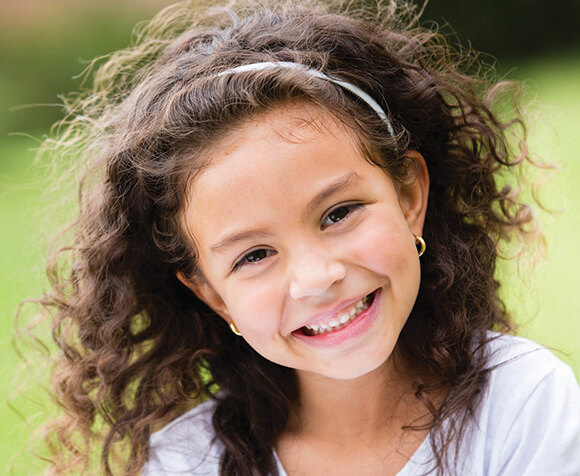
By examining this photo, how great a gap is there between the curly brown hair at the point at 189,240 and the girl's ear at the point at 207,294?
0.05m

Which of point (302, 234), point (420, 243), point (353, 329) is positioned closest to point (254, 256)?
point (302, 234)

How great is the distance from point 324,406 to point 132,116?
72cm

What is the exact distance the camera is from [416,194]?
1.60 metres

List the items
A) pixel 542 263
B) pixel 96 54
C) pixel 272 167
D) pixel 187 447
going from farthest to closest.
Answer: pixel 96 54 < pixel 542 263 < pixel 187 447 < pixel 272 167

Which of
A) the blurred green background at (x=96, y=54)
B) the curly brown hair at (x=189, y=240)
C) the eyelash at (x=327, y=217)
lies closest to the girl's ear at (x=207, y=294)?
the curly brown hair at (x=189, y=240)

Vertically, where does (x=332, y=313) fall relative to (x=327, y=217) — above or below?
below

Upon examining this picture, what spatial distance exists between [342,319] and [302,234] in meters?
0.19

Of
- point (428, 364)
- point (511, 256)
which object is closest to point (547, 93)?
point (511, 256)

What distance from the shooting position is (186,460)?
176cm

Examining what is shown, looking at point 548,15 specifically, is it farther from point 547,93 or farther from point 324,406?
point 324,406

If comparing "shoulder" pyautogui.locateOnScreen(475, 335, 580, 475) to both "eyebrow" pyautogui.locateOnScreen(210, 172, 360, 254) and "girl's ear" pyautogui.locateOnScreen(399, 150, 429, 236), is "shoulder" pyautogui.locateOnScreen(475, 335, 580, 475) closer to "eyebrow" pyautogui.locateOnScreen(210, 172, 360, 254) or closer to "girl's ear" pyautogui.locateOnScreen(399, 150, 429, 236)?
Answer: "girl's ear" pyautogui.locateOnScreen(399, 150, 429, 236)

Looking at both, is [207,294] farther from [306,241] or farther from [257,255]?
[306,241]

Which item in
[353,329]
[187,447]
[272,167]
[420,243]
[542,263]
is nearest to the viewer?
[272,167]

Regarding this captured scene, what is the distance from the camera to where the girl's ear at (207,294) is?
1.66 meters
